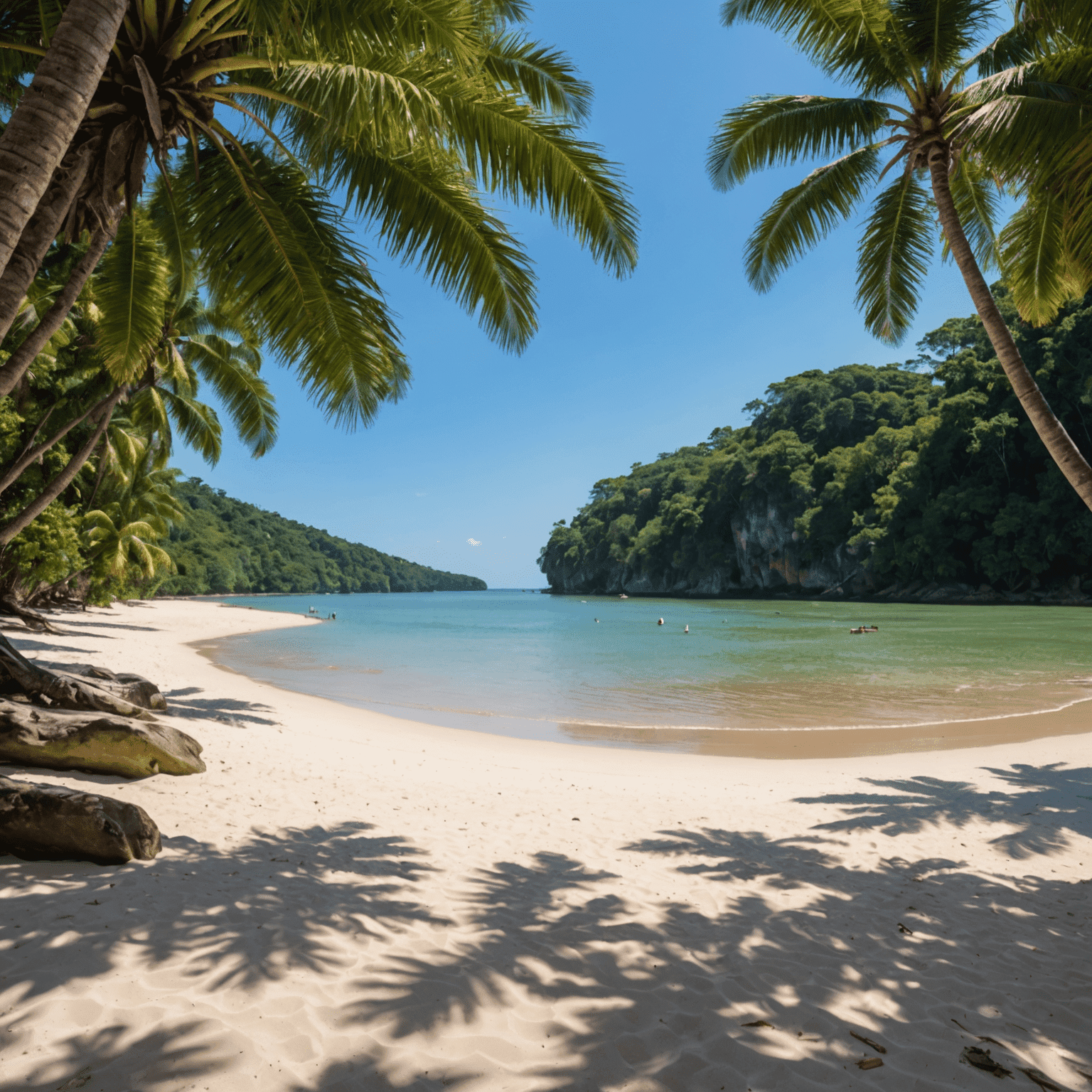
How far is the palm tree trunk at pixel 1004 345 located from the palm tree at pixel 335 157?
341 cm

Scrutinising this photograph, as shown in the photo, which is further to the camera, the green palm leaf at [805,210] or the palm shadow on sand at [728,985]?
the green palm leaf at [805,210]

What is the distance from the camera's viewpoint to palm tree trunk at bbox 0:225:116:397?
5.13 meters

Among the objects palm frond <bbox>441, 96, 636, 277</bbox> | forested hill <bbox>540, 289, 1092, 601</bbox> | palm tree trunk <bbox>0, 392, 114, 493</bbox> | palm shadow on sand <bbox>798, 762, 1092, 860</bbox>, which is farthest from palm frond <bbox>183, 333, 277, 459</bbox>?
forested hill <bbox>540, 289, 1092, 601</bbox>

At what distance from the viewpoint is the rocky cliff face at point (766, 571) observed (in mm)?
67188

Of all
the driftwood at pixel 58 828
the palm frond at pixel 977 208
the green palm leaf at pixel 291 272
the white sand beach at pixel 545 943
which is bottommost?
the white sand beach at pixel 545 943

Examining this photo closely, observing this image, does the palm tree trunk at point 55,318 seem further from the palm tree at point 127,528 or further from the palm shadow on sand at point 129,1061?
the palm tree at point 127,528

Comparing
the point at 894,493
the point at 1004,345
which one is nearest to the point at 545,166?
the point at 1004,345

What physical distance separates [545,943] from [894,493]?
63292 mm

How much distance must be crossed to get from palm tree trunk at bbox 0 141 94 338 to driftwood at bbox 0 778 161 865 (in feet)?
8.26

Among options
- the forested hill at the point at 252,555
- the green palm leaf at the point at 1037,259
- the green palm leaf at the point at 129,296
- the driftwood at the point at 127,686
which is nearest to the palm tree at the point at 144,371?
the green palm leaf at the point at 129,296

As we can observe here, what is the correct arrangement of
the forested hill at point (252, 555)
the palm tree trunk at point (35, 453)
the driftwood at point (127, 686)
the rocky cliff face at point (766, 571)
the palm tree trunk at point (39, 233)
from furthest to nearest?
the forested hill at point (252, 555)
the rocky cliff face at point (766, 571)
the palm tree trunk at point (35, 453)
the driftwood at point (127, 686)
the palm tree trunk at point (39, 233)

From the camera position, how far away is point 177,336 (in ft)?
46.2

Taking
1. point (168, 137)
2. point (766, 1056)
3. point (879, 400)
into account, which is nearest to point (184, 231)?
point (168, 137)

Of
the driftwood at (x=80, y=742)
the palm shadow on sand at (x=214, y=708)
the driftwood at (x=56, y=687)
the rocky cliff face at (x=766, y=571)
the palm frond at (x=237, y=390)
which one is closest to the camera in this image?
the driftwood at (x=80, y=742)
